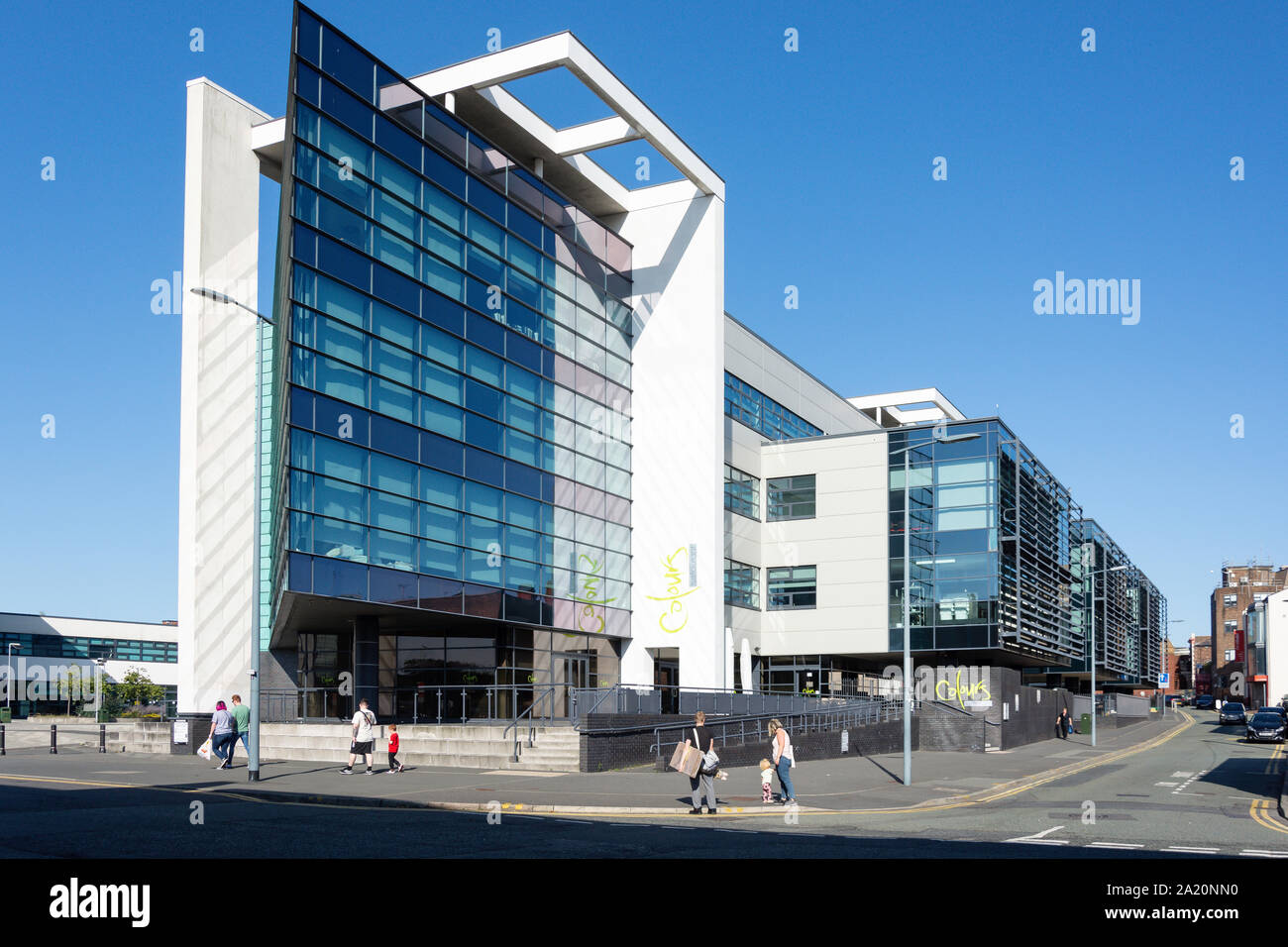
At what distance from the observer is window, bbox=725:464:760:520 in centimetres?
5184

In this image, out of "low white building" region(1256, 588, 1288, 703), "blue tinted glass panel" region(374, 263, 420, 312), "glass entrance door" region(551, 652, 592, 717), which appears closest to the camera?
"blue tinted glass panel" region(374, 263, 420, 312)

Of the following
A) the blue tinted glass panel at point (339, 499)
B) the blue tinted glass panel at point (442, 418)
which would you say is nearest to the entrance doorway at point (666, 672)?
the blue tinted glass panel at point (442, 418)

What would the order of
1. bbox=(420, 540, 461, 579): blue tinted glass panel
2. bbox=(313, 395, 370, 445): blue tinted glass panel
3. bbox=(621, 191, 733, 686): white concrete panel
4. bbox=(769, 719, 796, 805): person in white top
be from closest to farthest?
bbox=(769, 719, 796, 805): person in white top < bbox=(313, 395, 370, 445): blue tinted glass panel < bbox=(420, 540, 461, 579): blue tinted glass panel < bbox=(621, 191, 733, 686): white concrete panel

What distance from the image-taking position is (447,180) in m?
36.9

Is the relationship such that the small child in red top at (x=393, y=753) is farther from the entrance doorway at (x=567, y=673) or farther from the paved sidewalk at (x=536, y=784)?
the entrance doorway at (x=567, y=673)

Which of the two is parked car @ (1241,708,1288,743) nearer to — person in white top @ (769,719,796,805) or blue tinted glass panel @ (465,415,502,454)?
blue tinted glass panel @ (465,415,502,454)

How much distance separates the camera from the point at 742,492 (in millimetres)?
53344

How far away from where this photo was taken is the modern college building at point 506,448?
32406mm

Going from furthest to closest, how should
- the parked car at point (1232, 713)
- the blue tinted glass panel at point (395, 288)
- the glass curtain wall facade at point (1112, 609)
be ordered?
the glass curtain wall facade at point (1112, 609) < the parked car at point (1232, 713) < the blue tinted glass panel at point (395, 288)

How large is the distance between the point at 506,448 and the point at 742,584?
17.5m

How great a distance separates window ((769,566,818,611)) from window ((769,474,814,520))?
8.20 ft

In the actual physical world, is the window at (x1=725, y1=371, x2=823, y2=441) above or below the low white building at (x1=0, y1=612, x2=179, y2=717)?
above

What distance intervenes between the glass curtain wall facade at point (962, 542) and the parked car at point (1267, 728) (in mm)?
11754

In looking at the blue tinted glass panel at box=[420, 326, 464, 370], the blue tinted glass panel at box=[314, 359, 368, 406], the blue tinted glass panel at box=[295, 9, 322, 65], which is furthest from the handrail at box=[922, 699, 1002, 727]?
the blue tinted glass panel at box=[295, 9, 322, 65]
